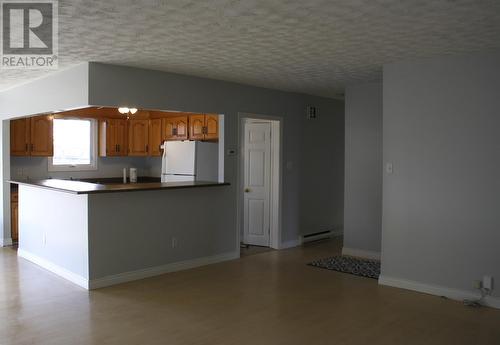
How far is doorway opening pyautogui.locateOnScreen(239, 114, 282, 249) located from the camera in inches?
268

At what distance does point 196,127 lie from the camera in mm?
7258

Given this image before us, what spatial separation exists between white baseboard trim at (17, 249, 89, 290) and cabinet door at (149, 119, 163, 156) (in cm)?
287

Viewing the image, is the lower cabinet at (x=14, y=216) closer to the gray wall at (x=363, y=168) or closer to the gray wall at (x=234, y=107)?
the gray wall at (x=234, y=107)

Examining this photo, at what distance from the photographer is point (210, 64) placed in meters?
4.87

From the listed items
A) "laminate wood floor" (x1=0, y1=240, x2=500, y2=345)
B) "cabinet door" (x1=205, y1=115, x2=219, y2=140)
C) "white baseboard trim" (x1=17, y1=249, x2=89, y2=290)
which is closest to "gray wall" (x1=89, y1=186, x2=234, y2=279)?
"white baseboard trim" (x1=17, y1=249, x2=89, y2=290)

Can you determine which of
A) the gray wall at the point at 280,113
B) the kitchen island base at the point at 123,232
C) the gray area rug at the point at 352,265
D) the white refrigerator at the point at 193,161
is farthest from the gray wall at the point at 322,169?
the kitchen island base at the point at 123,232

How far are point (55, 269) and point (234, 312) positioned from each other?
2493 mm

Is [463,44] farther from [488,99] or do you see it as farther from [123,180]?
[123,180]

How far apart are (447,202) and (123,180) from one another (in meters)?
5.80

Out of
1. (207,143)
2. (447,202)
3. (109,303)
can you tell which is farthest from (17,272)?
(447,202)

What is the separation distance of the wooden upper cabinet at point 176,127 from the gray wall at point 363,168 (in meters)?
2.70

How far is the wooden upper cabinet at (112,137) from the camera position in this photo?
26.2ft

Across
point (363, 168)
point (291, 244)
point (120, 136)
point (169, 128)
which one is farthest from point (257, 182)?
point (120, 136)

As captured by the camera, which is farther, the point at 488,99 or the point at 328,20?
the point at 488,99
